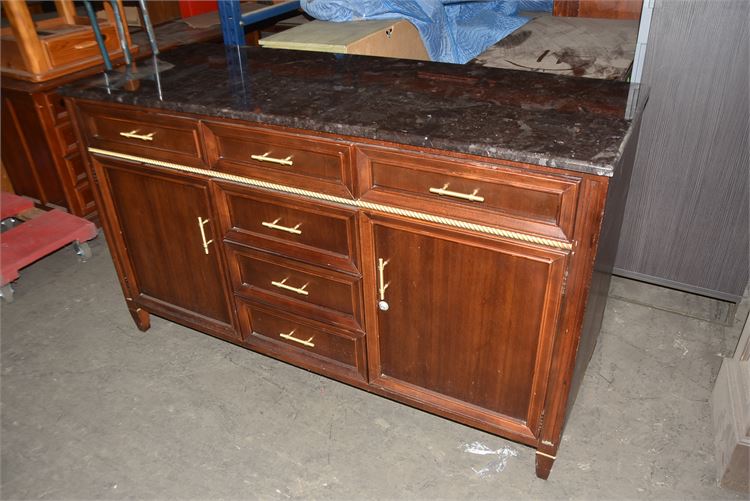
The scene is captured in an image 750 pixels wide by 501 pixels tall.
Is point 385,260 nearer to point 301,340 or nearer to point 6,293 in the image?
point 301,340

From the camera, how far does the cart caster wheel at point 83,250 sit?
2842mm

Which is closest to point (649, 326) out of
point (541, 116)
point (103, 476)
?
point (541, 116)

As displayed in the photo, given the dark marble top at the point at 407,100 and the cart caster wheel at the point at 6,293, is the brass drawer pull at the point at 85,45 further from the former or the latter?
the cart caster wheel at the point at 6,293

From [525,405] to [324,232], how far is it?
0.76 meters

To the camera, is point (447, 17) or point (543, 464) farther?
point (447, 17)

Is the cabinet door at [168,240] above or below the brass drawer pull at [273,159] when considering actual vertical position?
below

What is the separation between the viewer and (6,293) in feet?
8.43

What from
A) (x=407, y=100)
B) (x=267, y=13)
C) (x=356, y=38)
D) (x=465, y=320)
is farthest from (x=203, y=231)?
(x=267, y=13)

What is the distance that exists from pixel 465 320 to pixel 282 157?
26.8 inches

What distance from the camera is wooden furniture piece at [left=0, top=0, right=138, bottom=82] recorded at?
2695mm

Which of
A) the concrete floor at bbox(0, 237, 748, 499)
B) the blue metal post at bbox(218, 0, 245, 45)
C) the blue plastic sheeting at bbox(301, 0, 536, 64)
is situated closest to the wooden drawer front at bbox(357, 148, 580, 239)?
the concrete floor at bbox(0, 237, 748, 499)

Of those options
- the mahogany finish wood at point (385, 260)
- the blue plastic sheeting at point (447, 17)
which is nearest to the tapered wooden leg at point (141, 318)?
the mahogany finish wood at point (385, 260)

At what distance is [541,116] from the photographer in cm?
146

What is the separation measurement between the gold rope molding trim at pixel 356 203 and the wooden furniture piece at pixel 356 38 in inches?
35.8
